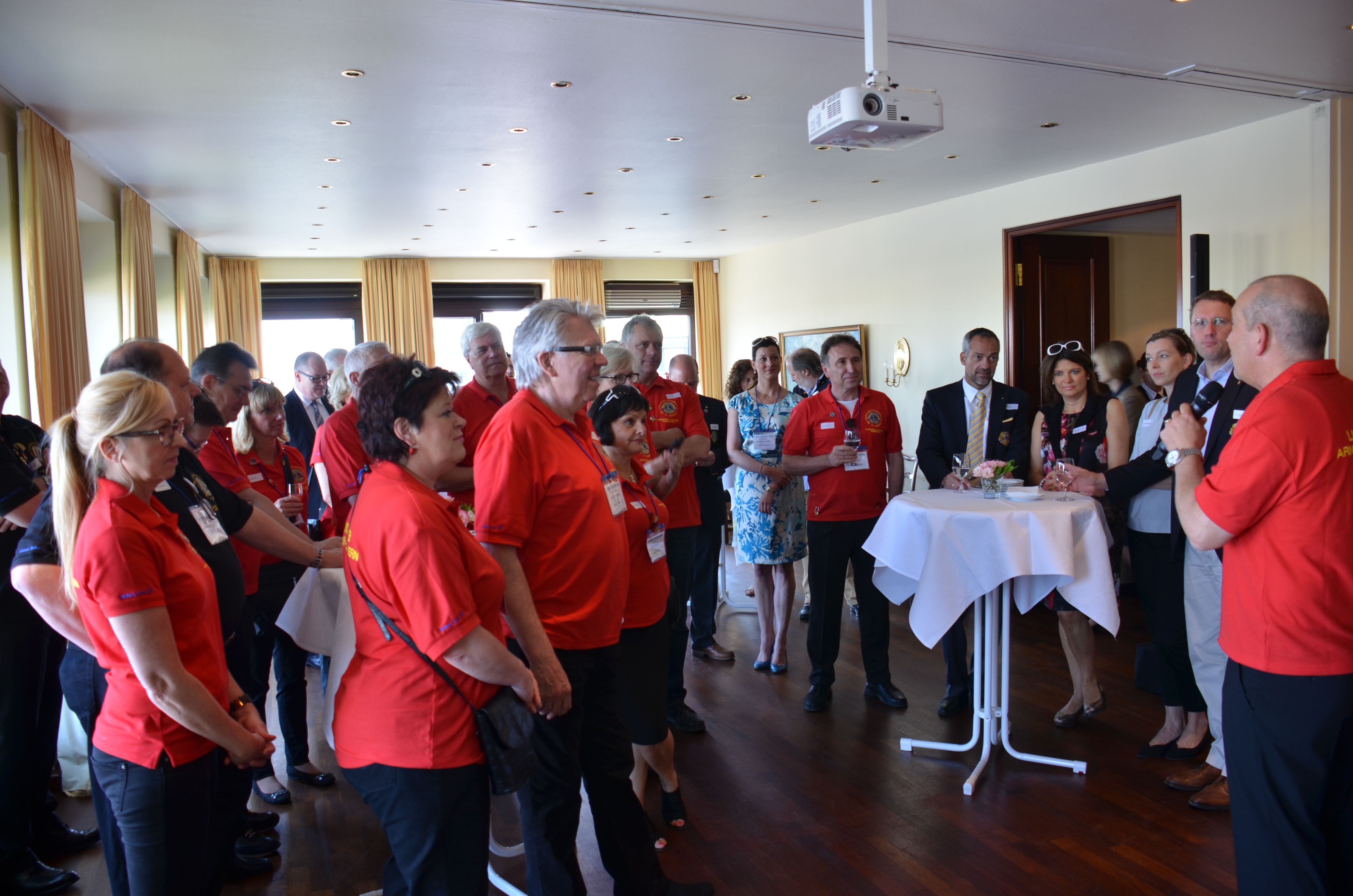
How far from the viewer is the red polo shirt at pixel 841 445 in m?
3.99

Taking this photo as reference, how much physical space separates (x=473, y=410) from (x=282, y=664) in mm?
1249

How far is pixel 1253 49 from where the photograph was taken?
4.55m

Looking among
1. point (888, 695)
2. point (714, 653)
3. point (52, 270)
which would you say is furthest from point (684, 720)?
point (52, 270)

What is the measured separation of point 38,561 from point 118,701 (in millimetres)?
390

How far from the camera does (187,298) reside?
344 inches

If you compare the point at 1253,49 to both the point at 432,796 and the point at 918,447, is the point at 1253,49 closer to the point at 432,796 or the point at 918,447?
the point at 918,447

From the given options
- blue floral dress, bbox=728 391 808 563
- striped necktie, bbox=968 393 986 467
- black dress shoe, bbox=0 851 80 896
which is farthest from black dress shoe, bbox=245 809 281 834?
striped necktie, bbox=968 393 986 467

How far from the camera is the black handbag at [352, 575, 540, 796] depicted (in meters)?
1.65

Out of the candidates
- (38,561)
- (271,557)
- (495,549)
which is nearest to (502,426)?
(495,549)

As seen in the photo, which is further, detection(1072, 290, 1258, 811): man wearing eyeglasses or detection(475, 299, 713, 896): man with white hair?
detection(1072, 290, 1258, 811): man wearing eyeglasses

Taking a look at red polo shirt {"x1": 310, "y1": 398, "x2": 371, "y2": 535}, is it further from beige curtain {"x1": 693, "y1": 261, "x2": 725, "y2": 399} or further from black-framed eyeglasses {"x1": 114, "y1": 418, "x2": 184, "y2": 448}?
beige curtain {"x1": 693, "y1": 261, "x2": 725, "y2": 399}

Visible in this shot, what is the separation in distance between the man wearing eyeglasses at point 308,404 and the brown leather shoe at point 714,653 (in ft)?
7.79

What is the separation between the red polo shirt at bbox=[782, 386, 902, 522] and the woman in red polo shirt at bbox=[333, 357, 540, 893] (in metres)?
2.49

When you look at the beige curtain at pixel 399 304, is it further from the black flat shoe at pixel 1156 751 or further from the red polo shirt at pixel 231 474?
the black flat shoe at pixel 1156 751
